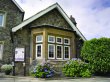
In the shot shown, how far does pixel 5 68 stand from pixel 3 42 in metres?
3.97

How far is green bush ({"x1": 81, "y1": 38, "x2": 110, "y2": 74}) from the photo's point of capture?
17433 millimetres

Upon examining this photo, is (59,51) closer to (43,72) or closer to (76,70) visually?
(76,70)

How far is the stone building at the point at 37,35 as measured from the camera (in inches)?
725

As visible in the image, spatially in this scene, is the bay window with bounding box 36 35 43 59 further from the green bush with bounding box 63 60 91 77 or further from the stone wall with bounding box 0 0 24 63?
the stone wall with bounding box 0 0 24 63

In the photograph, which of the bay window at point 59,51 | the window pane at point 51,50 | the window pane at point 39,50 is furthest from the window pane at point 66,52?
the window pane at point 39,50

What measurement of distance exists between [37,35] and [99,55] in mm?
6260

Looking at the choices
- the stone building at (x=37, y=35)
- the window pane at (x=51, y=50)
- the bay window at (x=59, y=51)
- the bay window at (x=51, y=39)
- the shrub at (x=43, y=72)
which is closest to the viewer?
the shrub at (x=43, y=72)

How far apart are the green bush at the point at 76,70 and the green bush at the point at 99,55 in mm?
1063

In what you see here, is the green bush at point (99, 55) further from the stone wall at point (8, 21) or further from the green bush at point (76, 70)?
the stone wall at point (8, 21)

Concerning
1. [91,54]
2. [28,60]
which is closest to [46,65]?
[28,60]

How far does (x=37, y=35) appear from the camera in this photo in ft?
62.4

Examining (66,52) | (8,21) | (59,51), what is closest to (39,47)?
(59,51)

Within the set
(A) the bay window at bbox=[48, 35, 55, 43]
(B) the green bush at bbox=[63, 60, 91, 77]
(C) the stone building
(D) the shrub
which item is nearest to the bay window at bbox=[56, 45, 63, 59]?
(C) the stone building

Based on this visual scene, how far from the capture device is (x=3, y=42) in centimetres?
1972
